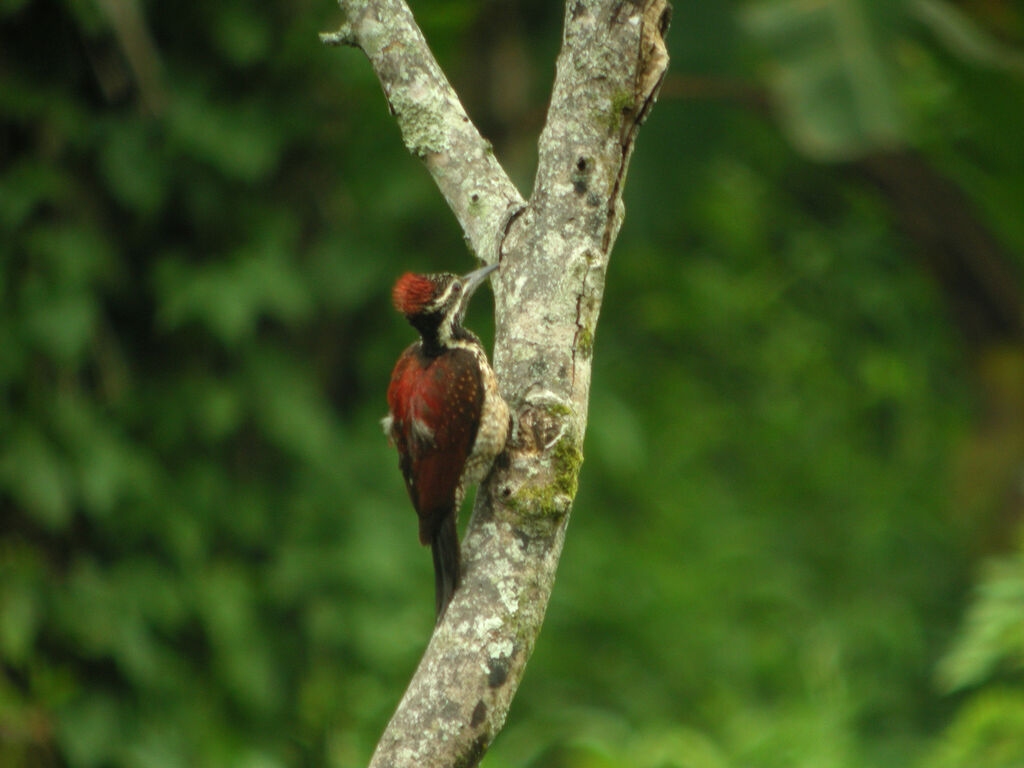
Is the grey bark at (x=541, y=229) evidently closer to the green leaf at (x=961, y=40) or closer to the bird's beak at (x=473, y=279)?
the bird's beak at (x=473, y=279)

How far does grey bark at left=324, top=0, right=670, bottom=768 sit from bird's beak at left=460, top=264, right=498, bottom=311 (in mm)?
38

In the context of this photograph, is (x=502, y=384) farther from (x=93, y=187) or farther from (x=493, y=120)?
(x=493, y=120)

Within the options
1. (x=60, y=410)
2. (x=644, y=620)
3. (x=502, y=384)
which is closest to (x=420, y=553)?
(x=644, y=620)

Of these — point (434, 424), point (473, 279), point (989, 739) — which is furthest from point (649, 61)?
point (989, 739)

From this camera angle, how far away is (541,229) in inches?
92.0

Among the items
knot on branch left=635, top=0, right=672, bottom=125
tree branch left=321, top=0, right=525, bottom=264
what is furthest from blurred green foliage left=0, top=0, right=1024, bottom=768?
knot on branch left=635, top=0, right=672, bottom=125

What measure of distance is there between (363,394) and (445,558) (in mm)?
2541

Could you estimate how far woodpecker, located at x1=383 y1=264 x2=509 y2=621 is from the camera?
270 centimetres

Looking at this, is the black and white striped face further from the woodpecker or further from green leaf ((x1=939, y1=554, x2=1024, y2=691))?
green leaf ((x1=939, y1=554, x2=1024, y2=691))

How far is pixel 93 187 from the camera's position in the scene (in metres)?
4.39

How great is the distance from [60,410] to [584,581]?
252cm

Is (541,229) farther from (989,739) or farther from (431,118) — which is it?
(989,739)

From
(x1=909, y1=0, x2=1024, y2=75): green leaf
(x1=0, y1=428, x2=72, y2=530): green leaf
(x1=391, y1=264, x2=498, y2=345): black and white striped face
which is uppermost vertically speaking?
(x1=909, y1=0, x2=1024, y2=75): green leaf

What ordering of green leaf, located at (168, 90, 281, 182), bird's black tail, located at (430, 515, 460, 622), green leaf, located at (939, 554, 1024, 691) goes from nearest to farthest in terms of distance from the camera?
1. bird's black tail, located at (430, 515, 460, 622)
2. green leaf, located at (939, 554, 1024, 691)
3. green leaf, located at (168, 90, 281, 182)
